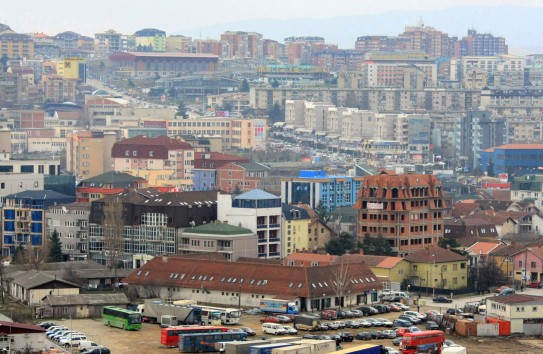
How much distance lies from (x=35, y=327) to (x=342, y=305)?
33.2ft

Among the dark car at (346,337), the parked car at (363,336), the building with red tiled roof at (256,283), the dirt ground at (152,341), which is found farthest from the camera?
the building with red tiled roof at (256,283)

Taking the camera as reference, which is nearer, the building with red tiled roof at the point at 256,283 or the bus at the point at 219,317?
the bus at the point at 219,317

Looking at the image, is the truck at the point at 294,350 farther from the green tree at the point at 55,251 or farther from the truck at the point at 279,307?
the green tree at the point at 55,251

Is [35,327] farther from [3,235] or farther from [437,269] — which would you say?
[3,235]

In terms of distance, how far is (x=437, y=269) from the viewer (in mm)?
50406

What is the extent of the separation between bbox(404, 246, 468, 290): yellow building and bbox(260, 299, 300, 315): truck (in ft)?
22.5

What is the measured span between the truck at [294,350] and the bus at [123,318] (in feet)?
19.4

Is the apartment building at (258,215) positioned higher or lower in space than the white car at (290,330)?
higher

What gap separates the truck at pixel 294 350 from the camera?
36094 mm

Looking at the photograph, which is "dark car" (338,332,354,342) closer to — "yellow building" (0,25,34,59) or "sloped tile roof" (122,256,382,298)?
"sloped tile roof" (122,256,382,298)

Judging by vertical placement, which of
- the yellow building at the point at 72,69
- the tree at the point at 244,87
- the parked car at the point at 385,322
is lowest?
the parked car at the point at 385,322

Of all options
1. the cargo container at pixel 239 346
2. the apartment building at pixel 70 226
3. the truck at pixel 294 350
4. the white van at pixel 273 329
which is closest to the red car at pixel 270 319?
the white van at pixel 273 329

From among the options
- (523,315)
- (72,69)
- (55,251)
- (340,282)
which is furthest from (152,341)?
(72,69)

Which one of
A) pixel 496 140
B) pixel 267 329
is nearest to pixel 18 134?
pixel 496 140
